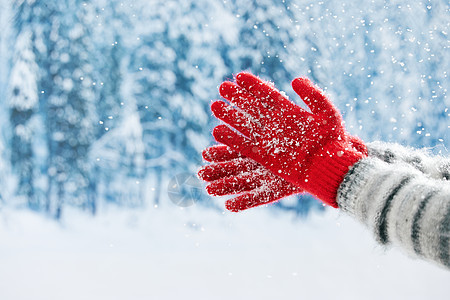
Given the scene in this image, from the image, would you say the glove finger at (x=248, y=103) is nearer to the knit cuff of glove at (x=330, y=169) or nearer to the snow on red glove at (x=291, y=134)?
the snow on red glove at (x=291, y=134)

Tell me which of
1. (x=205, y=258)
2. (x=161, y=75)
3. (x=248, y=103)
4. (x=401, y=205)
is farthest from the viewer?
(x=205, y=258)

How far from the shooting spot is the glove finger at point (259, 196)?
87cm

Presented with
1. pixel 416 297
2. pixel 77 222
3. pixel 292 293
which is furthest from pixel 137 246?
pixel 416 297

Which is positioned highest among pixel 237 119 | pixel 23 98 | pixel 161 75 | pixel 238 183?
pixel 161 75

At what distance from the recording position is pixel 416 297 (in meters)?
3.14

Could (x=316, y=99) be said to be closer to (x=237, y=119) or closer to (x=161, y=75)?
(x=237, y=119)

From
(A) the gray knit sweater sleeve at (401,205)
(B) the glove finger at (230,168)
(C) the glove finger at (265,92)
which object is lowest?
(A) the gray knit sweater sleeve at (401,205)

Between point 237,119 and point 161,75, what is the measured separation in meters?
2.09

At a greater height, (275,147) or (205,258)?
(205,258)

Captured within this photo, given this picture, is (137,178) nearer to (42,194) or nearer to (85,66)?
(42,194)

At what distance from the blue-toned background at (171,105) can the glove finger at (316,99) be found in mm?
2049

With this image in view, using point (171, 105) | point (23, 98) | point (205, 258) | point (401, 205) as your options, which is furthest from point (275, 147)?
point (205, 258)

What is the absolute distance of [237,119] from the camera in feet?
2.73

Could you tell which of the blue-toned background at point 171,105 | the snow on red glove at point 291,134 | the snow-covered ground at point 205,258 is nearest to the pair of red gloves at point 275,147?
the snow on red glove at point 291,134
